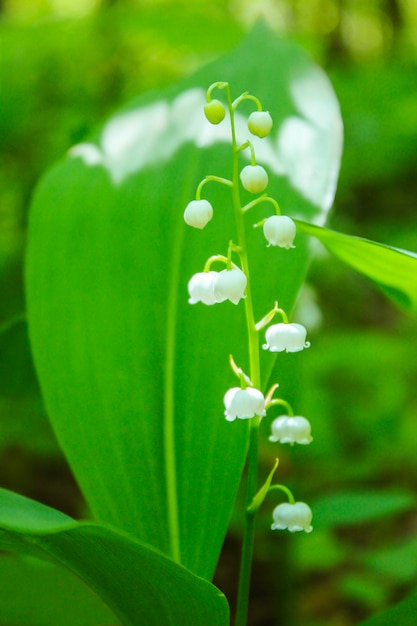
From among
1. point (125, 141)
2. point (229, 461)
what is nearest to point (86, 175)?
point (125, 141)

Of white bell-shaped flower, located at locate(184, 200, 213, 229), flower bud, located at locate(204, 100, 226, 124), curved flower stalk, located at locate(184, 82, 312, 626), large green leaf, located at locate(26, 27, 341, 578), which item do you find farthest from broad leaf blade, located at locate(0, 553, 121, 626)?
flower bud, located at locate(204, 100, 226, 124)

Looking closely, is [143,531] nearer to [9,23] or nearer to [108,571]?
[108,571]

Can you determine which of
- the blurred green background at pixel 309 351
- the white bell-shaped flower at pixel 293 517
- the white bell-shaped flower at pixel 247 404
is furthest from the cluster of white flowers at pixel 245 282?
the blurred green background at pixel 309 351

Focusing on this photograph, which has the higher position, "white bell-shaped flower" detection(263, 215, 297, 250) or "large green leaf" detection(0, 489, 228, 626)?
"white bell-shaped flower" detection(263, 215, 297, 250)

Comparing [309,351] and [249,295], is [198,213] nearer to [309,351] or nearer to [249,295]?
[249,295]

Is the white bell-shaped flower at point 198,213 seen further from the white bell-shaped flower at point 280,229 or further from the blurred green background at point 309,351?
the blurred green background at point 309,351

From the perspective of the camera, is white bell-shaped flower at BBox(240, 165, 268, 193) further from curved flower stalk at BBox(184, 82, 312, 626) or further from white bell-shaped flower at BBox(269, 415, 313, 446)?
white bell-shaped flower at BBox(269, 415, 313, 446)

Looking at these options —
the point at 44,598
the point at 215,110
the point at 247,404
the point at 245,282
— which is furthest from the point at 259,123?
the point at 44,598
